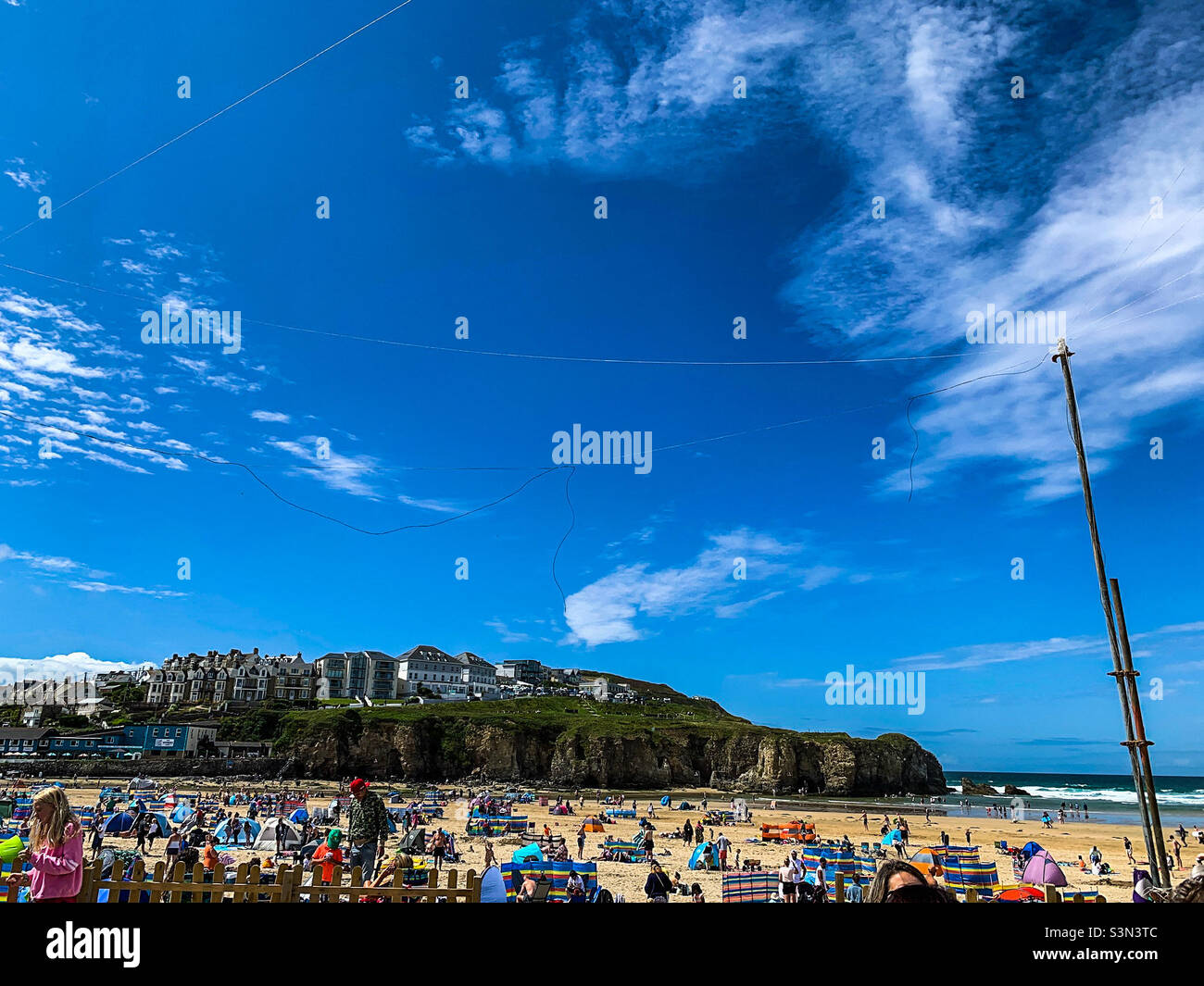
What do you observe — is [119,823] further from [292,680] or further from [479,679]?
[479,679]

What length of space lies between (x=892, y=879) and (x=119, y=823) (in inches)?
1189

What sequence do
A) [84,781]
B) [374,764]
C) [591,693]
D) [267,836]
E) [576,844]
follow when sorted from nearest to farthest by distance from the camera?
[267,836]
[576,844]
[84,781]
[374,764]
[591,693]

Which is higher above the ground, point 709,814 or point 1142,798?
point 1142,798

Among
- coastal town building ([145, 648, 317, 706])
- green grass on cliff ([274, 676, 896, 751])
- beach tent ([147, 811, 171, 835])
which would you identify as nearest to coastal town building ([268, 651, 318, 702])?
coastal town building ([145, 648, 317, 706])

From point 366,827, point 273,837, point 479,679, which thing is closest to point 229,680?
point 479,679

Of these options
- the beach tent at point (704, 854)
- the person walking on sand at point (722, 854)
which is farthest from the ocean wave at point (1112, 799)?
the beach tent at point (704, 854)

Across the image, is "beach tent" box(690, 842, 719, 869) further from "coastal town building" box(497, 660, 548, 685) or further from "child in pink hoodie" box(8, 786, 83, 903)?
"coastal town building" box(497, 660, 548, 685)

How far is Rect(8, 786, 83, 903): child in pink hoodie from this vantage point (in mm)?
4238

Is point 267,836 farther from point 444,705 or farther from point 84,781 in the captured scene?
point 444,705

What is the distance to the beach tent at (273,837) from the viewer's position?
73.2ft

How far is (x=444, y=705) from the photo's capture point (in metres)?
101

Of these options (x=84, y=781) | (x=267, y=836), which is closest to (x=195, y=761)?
(x=84, y=781)

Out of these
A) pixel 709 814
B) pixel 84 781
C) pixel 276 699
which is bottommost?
pixel 709 814
